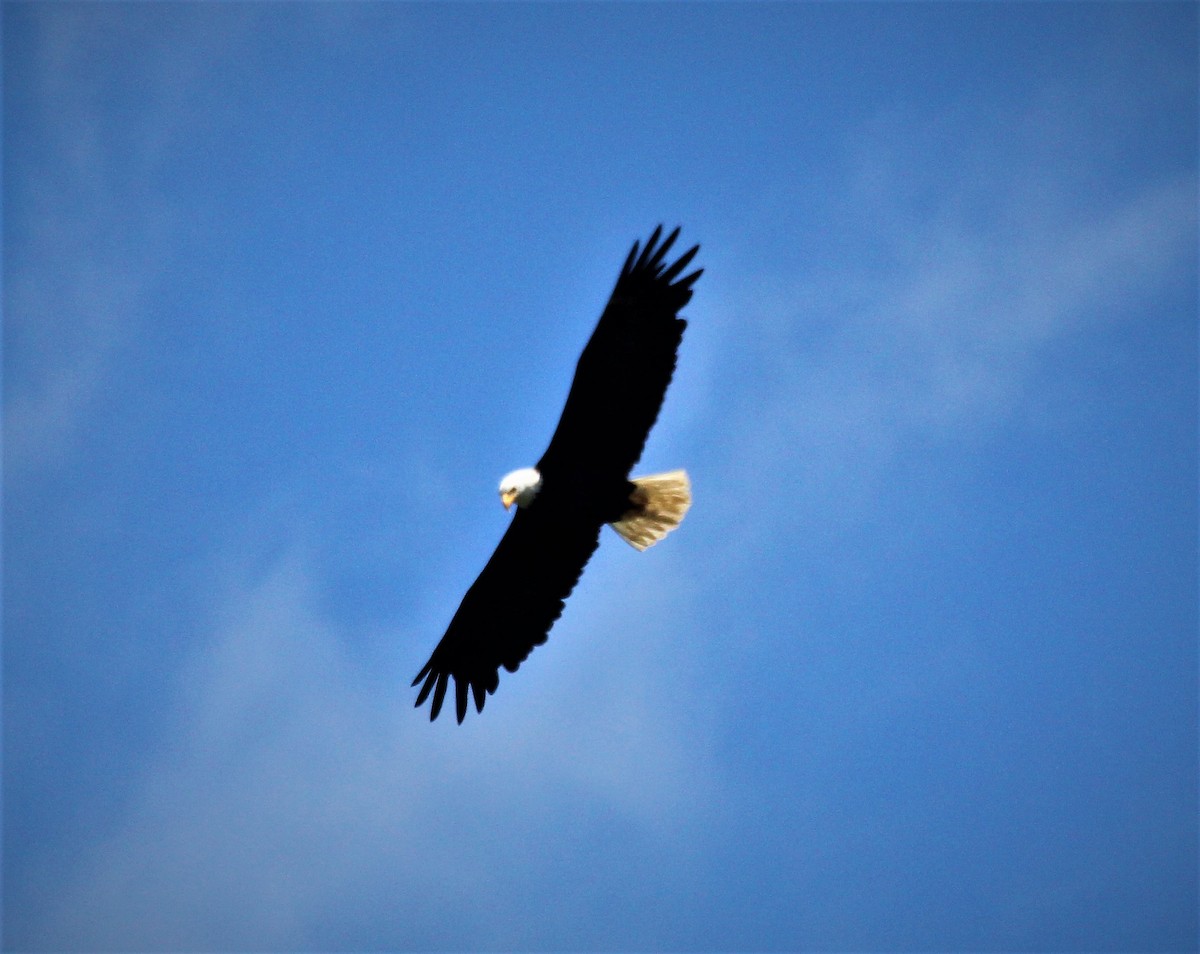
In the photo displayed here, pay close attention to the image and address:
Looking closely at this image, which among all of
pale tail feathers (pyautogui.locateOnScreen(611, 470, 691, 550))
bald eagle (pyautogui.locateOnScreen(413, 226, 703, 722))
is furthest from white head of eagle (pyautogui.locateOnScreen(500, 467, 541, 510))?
pale tail feathers (pyautogui.locateOnScreen(611, 470, 691, 550))

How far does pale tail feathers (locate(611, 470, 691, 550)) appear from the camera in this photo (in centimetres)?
923

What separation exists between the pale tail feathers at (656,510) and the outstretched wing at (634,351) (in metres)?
0.89

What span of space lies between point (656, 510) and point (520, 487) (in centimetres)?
139

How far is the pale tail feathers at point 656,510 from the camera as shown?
9.23 metres

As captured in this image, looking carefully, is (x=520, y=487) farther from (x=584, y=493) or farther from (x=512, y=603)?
(x=512, y=603)

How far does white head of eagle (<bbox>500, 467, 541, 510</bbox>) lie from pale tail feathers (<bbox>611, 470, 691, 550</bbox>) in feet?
3.15

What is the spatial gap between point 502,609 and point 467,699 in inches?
38.7

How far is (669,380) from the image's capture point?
325 inches

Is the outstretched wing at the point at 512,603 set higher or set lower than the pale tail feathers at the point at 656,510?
lower

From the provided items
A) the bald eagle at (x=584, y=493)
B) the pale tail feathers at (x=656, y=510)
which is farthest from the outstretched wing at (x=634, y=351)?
the pale tail feathers at (x=656, y=510)

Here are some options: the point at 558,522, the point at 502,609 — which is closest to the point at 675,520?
the point at 558,522

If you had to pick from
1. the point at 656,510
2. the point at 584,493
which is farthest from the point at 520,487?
the point at 656,510

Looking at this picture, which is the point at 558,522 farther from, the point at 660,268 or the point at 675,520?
the point at 660,268

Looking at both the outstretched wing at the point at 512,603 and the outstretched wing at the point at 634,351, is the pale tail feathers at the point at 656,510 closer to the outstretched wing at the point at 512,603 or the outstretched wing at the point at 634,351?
the outstretched wing at the point at 512,603
